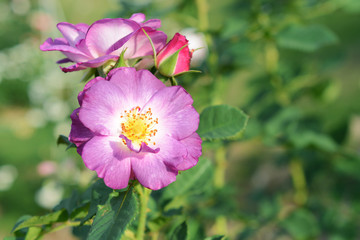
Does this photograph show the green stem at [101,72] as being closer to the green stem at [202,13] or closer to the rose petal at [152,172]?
the rose petal at [152,172]

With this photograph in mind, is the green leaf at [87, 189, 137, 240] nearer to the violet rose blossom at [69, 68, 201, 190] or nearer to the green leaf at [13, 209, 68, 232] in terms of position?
the violet rose blossom at [69, 68, 201, 190]

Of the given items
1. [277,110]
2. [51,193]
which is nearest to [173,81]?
[277,110]

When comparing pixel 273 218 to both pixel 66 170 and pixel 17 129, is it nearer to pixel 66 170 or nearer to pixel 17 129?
pixel 66 170

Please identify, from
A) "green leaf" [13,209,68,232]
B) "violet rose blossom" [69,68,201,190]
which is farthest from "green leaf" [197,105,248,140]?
"green leaf" [13,209,68,232]

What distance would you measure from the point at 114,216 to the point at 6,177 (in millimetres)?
2895

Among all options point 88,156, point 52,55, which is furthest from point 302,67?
point 52,55

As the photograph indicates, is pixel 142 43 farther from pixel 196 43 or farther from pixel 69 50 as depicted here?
pixel 196 43

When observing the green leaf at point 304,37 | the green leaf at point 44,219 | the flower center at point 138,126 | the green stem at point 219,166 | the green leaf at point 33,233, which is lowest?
the green stem at point 219,166

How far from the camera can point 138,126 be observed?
657 mm

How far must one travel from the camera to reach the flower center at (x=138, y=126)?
66 centimetres

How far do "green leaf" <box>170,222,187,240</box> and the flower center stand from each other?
7.4 inches

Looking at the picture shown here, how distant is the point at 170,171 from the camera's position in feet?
1.94

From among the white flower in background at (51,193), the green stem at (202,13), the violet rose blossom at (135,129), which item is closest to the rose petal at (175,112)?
the violet rose blossom at (135,129)

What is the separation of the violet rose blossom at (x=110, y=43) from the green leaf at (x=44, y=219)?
265mm
